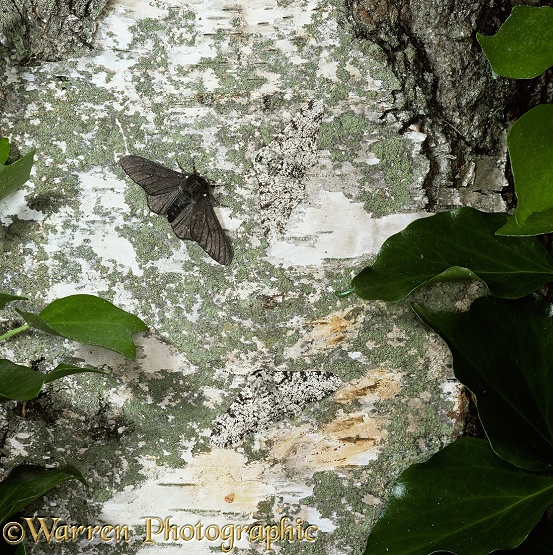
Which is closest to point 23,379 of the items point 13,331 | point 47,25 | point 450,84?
point 13,331

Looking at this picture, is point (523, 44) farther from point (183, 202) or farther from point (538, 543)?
point (538, 543)

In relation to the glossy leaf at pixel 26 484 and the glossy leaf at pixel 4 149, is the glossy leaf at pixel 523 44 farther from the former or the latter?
the glossy leaf at pixel 26 484

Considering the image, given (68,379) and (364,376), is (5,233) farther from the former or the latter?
(364,376)

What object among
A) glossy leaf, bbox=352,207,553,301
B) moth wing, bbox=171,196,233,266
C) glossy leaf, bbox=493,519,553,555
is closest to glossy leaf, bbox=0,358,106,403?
moth wing, bbox=171,196,233,266

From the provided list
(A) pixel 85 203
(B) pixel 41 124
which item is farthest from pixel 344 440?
(B) pixel 41 124

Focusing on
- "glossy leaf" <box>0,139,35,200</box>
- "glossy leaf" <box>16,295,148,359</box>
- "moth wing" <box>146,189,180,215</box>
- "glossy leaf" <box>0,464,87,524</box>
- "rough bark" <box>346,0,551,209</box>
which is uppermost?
"rough bark" <box>346,0,551,209</box>

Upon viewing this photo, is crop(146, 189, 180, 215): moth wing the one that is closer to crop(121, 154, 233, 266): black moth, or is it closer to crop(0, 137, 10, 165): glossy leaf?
crop(121, 154, 233, 266): black moth

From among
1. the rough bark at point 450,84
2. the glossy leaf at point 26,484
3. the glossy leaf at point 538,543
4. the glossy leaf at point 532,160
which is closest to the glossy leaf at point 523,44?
the glossy leaf at point 532,160
